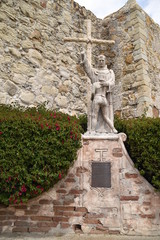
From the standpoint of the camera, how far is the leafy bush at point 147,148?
3.79 meters

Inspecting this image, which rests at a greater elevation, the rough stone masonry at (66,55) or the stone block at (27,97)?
the rough stone masonry at (66,55)

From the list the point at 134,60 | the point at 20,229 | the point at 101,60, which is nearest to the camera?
the point at 20,229

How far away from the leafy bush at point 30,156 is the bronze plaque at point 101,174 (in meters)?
0.50

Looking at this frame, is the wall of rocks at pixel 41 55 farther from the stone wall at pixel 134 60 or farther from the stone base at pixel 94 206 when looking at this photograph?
the stone base at pixel 94 206

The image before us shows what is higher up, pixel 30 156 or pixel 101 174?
pixel 30 156

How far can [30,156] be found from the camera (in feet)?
11.7

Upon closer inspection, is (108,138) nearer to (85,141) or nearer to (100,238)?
(85,141)

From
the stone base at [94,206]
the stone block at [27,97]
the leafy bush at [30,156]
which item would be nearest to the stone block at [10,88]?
the stone block at [27,97]

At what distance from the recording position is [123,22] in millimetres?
8750

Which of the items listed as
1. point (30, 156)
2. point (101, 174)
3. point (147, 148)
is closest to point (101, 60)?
point (147, 148)

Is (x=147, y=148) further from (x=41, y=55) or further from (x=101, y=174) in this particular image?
(x=41, y=55)

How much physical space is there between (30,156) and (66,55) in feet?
16.7

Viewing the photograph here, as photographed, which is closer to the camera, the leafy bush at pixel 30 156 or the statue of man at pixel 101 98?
the leafy bush at pixel 30 156

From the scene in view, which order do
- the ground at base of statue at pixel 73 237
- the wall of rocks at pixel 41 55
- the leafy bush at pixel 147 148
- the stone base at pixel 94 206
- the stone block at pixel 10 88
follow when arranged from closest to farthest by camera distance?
the ground at base of statue at pixel 73 237
the stone base at pixel 94 206
the leafy bush at pixel 147 148
the stone block at pixel 10 88
the wall of rocks at pixel 41 55
